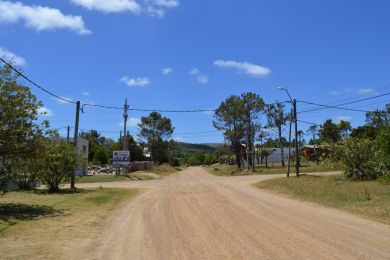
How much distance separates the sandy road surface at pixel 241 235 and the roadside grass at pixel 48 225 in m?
0.68

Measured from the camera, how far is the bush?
103 ft

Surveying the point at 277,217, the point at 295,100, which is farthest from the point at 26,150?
the point at 295,100

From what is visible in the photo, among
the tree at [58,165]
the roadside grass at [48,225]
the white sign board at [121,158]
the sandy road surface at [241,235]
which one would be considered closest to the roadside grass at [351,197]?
the sandy road surface at [241,235]

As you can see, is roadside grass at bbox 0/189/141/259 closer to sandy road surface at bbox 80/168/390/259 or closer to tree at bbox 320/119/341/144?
sandy road surface at bbox 80/168/390/259


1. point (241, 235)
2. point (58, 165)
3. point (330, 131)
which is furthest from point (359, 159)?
point (330, 131)

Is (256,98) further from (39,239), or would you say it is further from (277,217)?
(39,239)

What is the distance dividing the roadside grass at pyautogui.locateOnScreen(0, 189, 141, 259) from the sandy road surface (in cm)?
68

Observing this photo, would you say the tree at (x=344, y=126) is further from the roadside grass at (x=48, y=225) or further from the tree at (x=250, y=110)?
the roadside grass at (x=48, y=225)

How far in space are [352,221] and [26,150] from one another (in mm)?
12913

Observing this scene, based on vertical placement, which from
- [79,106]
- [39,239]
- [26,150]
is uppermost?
[79,106]

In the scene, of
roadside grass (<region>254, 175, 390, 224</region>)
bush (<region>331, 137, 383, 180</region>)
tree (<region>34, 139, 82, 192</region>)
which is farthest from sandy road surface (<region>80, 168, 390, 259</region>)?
bush (<region>331, 137, 383, 180</region>)

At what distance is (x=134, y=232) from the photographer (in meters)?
12.6

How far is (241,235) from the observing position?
38.1 ft

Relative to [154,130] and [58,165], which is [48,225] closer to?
[58,165]
